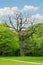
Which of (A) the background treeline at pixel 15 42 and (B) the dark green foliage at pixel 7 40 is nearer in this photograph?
(A) the background treeline at pixel 15 42

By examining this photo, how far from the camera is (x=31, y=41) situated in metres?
51.3

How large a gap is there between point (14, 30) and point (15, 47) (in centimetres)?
558

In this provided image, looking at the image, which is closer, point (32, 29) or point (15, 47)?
point (32, 29)

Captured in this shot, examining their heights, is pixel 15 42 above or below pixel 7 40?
below

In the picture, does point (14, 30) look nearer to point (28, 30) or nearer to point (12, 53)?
point (28, 30)

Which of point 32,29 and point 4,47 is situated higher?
point 32,29

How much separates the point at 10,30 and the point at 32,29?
18.5 ft

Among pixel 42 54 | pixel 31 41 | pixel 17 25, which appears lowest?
pixel 42 54

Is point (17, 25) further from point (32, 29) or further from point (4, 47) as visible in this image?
point (4, 47)

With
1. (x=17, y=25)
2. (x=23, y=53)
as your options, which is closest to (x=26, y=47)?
(x=23, y=53)

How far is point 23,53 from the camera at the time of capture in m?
51.1

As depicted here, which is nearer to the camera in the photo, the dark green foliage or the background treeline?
the background treeline

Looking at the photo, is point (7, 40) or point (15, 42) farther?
point (15, 42)

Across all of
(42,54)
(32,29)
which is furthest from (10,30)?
(42,54)
